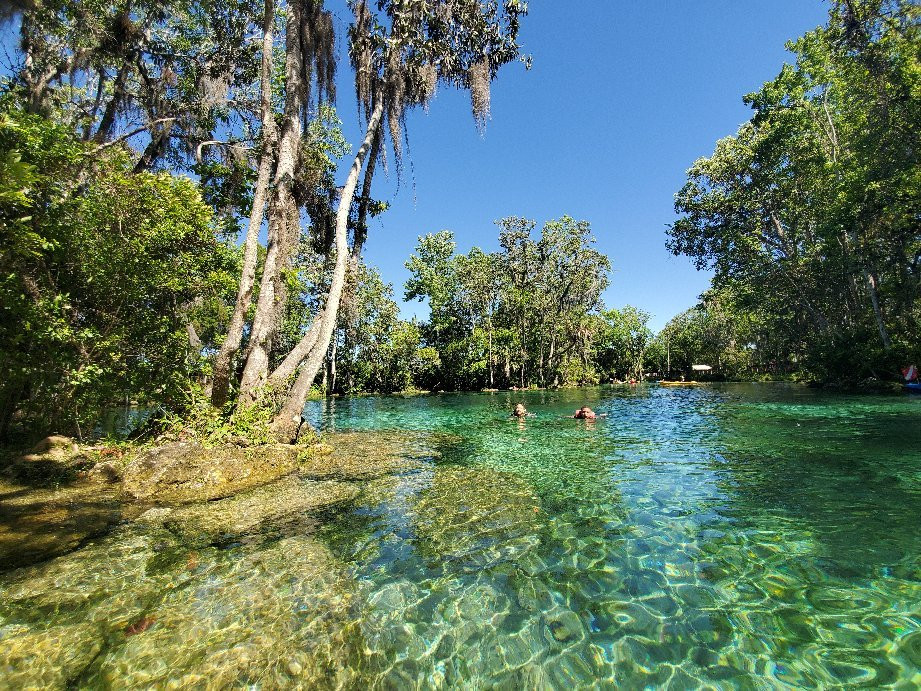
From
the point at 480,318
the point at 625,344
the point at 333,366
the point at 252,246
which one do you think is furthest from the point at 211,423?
the point at 625,344

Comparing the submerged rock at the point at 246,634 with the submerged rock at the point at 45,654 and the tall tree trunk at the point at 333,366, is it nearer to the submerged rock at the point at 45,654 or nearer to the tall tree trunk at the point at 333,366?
the submerged rock at the point at 45,654

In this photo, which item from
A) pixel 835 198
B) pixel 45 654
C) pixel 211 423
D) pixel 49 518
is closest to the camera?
pixel 45 654

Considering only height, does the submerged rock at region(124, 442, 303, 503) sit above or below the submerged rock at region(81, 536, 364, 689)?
above

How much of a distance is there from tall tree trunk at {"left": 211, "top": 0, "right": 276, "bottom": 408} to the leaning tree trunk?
5.39ft

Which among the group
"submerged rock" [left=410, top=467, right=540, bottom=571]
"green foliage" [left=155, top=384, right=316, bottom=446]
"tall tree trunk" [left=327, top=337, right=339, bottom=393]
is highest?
"tall tree trunk" [left=327, top=337, right=339, bottom=393]

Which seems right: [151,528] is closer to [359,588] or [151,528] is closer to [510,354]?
[359,588]

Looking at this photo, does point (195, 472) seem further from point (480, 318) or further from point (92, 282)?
point (480, 318)

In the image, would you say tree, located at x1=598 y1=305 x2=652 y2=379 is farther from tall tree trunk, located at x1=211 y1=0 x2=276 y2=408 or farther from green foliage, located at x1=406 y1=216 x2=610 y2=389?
tall tree trunk, located at x1=211 y1=0 x2=276 y2=408

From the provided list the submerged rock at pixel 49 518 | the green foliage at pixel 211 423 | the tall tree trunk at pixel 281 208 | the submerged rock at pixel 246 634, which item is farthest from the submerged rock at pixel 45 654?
the tall tree trunk at pixel 281 208

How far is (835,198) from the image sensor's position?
2433cm

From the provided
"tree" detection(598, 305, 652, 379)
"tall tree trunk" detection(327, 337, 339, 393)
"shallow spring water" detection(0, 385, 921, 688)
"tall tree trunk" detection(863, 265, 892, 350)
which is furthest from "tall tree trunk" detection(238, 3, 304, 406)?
"tree" detection(598, 305, 652, 379)

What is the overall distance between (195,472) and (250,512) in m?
2.39

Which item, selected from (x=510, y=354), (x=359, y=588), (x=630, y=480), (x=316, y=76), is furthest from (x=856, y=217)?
(x=510, y=354)

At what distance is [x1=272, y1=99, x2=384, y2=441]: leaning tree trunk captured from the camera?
10.7 metres
